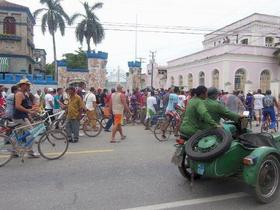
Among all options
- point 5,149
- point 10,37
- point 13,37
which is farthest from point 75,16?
point 5,149

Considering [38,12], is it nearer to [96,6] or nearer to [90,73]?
[96,6]

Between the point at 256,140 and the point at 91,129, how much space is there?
7372mm

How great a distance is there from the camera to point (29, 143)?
7.45 meters

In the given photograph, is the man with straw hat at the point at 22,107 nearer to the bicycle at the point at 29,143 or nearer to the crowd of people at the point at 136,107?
the crowd of people at the point at 136,107

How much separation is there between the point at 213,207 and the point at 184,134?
4.98 ft

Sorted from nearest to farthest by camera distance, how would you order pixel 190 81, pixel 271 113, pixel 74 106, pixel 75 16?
pixel 74 106
pixel 271 113
pixel 190 81
pixel 75 16

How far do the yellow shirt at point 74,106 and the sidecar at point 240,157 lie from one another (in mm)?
5491

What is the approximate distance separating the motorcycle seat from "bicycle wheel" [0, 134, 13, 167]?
189 inches

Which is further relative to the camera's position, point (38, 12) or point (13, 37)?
point (38, 12)

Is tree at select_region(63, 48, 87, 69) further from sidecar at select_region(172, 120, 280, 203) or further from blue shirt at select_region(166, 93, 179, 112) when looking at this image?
sidecar at select_region(172, 120, 280, 203)

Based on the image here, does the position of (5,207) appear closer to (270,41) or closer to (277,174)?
(277,174)

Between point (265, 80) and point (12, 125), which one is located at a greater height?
point (265, 80)

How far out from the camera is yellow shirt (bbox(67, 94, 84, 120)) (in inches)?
396

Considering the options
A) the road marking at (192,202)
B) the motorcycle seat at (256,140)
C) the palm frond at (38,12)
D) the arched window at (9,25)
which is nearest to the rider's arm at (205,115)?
the motorcycle seat at (256,140)
